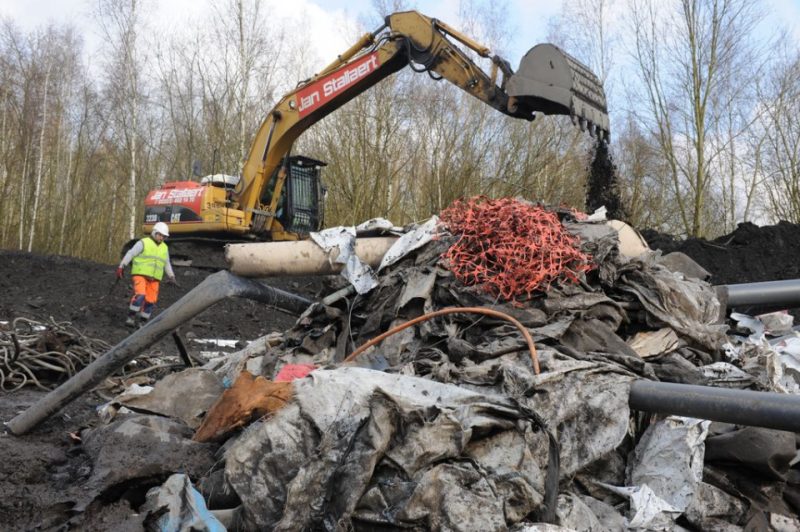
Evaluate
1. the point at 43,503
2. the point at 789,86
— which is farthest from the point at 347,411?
the point at 789,86

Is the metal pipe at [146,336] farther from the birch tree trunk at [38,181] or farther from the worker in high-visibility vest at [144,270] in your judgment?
the birch tree trunk at [38,181]

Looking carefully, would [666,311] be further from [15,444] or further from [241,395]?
[15,444]

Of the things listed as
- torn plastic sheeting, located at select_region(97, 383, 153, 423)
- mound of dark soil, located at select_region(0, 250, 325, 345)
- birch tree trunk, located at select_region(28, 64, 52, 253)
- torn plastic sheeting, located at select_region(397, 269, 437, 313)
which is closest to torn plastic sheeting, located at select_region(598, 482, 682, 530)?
torn plastic sheeting, located at select_region(397, 269, 437, 313)

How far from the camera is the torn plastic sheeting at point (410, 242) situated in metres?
4.08

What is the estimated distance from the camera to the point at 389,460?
98.7 inches

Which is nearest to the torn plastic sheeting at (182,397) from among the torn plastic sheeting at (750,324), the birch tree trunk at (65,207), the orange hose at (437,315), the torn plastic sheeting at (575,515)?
the orange hose at (437,315)

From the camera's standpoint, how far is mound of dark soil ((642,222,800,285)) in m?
12.0

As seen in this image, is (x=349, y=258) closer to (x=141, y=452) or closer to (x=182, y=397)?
(x=182, y=397)

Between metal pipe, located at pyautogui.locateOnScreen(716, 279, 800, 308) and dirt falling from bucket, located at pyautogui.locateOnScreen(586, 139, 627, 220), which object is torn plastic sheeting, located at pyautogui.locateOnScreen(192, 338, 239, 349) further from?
metal pipe, located at pyautogui.locateOnScreen(716, 279, 800, 308)

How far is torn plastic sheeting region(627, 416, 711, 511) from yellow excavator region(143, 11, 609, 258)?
5.58m

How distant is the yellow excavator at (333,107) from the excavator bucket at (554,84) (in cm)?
1

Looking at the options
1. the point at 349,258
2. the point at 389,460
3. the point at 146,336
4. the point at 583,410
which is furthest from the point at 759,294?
the point at 146,336

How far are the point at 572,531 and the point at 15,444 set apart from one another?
285cm

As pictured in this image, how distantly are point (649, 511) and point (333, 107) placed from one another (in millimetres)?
9908
